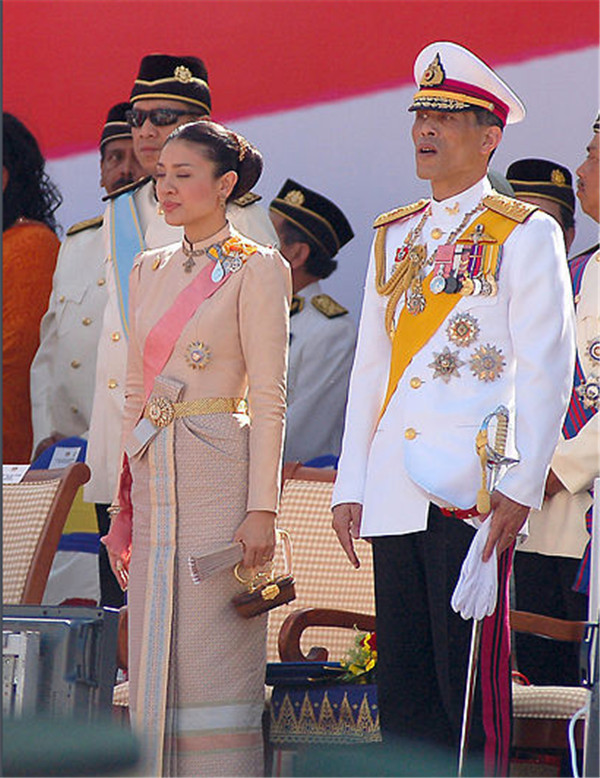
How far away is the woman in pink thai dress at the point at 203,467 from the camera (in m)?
3.27

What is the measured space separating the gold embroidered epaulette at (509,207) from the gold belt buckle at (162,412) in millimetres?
756

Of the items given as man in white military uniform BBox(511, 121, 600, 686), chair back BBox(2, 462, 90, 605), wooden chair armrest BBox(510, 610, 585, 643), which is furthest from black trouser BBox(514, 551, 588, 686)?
chair back BBox(2, 462, 90, 605)

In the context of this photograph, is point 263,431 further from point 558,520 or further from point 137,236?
point 137,236

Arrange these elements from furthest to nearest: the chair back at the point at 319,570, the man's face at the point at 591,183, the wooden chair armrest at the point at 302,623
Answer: the man's face at the point at 591,183, the chair back at the point at 319,570, the wooden chair armrest at the point at 302,623

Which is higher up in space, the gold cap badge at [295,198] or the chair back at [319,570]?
the gold cap badge at [295,198]

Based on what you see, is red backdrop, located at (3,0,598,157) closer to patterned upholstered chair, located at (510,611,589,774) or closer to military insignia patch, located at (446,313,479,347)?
military insignia patch, located at (446,313,479,347)

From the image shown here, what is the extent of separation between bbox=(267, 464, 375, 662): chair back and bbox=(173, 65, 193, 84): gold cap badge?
132cm

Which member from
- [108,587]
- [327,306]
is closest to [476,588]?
[108,587]

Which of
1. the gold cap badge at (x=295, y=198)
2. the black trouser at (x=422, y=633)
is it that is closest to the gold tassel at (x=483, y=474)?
the black trouser at (x=422, y=633)

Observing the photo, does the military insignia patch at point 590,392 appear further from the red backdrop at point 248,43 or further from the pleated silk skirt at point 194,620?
the red backdrop at point 248,43

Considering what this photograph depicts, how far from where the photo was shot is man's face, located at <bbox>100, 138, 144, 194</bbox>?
5.68 meters

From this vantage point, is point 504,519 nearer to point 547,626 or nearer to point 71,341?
point 547,626

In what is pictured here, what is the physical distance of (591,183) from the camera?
4613 mm

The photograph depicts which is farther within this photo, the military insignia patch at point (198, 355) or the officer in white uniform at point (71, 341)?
the officer in white uniform at point (71, 341)
